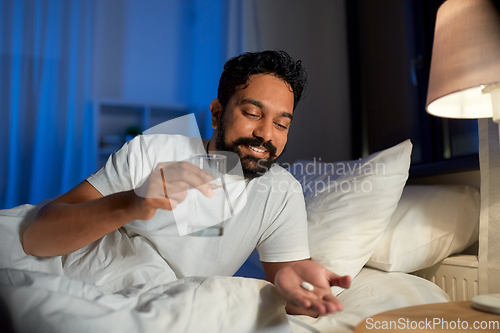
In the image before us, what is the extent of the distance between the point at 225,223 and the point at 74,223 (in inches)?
13.8

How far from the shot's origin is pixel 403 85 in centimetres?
158

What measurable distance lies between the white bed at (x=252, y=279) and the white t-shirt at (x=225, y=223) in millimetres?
52

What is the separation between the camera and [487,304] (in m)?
0.59

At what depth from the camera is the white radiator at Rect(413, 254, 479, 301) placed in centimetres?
90

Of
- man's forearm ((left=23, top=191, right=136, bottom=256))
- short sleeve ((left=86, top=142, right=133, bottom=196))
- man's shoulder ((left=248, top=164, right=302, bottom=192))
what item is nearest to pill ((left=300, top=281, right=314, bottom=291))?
man's forearm ((left=23, top=191, right=136, bottom=256))

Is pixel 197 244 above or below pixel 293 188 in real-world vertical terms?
below

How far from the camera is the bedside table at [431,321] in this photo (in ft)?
1.68

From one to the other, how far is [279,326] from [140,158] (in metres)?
0.56

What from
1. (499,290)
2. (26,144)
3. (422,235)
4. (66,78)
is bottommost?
(499,290)

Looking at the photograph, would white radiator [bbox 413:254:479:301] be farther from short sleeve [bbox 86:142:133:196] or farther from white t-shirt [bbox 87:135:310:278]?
short sleeve [bbox 86:142:133:196]

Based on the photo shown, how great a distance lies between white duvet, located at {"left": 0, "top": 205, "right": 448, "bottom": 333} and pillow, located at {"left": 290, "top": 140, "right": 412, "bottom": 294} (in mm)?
110

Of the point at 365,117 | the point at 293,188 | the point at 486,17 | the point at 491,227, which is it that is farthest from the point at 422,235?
the point at 365,117

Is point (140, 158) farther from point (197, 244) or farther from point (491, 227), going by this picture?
point (491, 227)

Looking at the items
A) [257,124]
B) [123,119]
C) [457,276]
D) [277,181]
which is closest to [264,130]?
[257,124]
